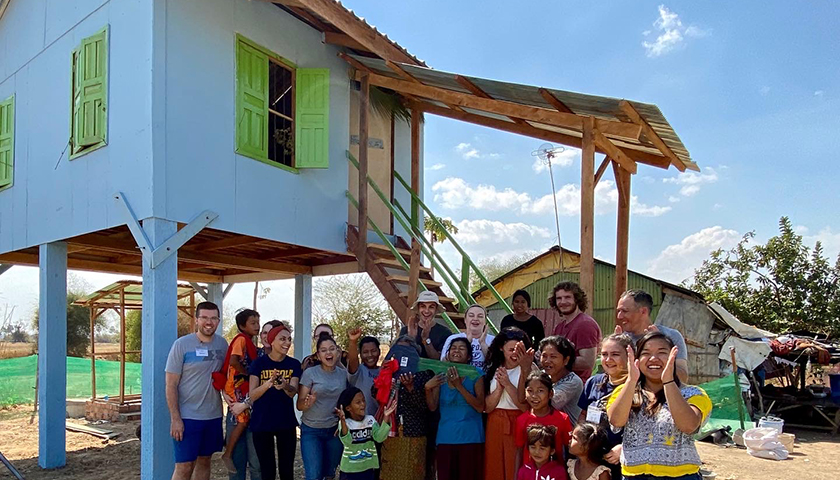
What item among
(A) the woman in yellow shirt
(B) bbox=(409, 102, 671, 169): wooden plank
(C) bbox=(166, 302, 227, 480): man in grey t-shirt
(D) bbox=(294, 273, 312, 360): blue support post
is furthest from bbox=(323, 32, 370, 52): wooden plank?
(A) the woman in yellow shirt

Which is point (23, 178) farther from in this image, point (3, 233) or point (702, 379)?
point (702, 379)

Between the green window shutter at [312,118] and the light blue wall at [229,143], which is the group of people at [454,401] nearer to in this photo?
the light blue wall at [229,143]

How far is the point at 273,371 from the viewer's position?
4652mm

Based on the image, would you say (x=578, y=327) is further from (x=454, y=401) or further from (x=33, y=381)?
Answer: (x=33, y=381)

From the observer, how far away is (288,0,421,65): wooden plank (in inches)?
261

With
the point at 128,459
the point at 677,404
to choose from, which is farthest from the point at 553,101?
the point at 128,459

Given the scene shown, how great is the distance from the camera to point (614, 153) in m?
6.11

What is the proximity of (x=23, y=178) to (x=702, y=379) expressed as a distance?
13.7m

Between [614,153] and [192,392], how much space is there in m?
4.33

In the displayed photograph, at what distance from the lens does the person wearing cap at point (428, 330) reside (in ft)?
16.0

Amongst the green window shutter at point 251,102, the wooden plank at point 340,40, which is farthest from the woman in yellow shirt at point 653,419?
the wooden plank at point 340,40

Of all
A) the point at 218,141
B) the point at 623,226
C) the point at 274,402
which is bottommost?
the point at 274,402

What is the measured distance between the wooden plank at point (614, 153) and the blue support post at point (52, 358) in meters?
6.06

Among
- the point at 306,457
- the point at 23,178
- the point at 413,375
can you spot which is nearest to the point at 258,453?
the point at 306,457
